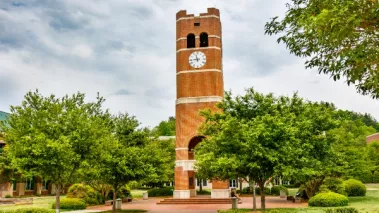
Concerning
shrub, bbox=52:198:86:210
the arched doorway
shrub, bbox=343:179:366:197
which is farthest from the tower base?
shrub, bbox=52:198:86:210

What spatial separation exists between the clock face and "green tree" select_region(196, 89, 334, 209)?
17002 mm

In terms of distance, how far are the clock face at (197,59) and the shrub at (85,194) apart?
15674 mm

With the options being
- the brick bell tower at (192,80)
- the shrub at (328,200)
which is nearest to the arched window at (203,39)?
the brick bell tower at (192,80)

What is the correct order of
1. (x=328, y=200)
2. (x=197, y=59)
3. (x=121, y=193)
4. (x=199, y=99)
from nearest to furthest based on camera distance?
1. (x=328, y=200)
2. (x=121, y=193)
3. (x=199, y=99)
4. (x=197, y=59)

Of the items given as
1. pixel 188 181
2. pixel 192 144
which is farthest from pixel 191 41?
pixel 188 181

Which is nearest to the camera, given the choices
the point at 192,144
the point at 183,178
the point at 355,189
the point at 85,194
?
the point at 85,194

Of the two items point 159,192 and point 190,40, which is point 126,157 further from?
point 159,192

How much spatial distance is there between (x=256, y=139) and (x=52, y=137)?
948 centimetres

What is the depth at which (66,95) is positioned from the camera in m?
17.9

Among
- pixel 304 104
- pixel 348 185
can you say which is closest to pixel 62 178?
pixel 304 104

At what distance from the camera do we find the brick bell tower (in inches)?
1401

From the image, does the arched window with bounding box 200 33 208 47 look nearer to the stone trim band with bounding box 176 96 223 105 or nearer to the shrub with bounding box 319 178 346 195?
the stone trim band with bounding box 176 96 223 105

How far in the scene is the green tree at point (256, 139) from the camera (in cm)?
1667

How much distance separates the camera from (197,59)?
122 feet
